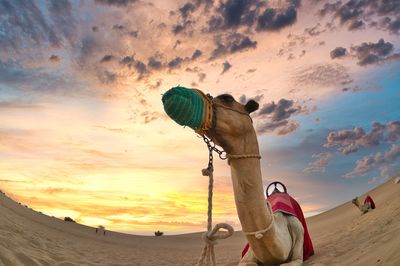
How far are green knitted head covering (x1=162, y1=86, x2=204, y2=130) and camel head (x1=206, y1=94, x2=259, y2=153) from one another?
0.29 m

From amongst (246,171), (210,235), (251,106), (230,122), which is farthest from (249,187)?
(251,106)

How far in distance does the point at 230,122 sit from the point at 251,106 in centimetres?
40

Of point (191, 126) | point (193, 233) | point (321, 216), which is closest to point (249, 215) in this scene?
point (191, 126)

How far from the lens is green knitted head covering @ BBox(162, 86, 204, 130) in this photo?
361cm

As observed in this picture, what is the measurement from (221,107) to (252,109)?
434mm

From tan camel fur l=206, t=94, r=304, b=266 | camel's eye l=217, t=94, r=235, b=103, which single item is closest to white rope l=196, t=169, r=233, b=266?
tan camel fur l=206, t=94, r=304, b=266

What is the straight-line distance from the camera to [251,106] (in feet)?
14.1

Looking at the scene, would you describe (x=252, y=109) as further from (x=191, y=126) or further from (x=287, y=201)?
(x=287, y=201)

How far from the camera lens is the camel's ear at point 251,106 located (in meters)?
4.28

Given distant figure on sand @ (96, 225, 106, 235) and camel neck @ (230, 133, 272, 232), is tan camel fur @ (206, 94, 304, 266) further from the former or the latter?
distant figure on sand @ (96, 225, 106, 235)

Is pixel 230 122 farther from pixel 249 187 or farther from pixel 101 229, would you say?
pixel 101 229

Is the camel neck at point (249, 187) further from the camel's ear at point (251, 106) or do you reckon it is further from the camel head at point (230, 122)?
the camel's ear at point (251, 106)

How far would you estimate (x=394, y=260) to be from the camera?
4.28m

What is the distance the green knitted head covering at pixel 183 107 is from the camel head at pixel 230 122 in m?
0.29
